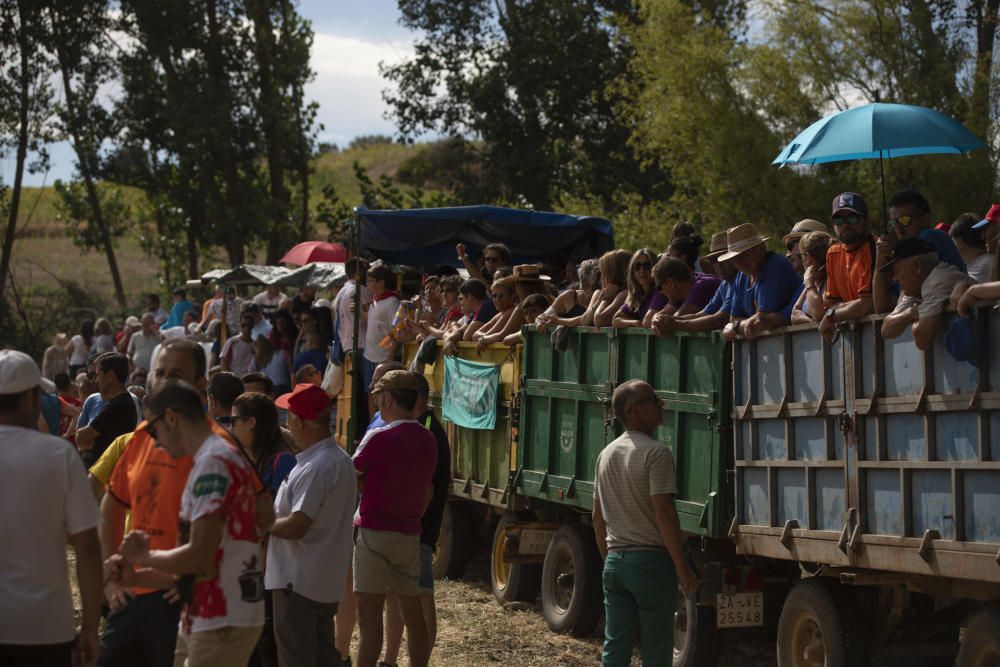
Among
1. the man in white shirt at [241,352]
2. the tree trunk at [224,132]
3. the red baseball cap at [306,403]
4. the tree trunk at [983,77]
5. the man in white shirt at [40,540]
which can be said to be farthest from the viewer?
the tree trunk at [224,132]

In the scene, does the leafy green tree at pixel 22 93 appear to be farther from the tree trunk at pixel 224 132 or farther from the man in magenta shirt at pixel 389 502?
the man in magenta shirt at pixel 389 502

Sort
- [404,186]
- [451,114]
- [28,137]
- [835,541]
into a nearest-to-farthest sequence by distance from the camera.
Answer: [835,541]
[451,114]
[28,137]
[404,186]

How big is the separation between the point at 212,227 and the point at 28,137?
22.9 ft

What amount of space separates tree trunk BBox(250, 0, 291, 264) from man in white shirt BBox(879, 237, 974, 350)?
2837cm

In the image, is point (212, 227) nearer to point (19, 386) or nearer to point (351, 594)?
point (351, 594)

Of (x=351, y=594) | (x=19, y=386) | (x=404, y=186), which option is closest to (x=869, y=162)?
(x=351, y=594)

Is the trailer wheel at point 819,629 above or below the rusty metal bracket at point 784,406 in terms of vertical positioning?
below

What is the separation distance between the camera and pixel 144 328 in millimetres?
26859

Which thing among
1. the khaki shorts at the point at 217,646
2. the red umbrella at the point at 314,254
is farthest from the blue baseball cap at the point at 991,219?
the red umbrella at the point at 314,254

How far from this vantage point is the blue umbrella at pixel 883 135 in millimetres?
8914

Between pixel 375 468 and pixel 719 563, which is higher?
pixel 375 468

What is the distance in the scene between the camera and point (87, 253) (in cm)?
4747

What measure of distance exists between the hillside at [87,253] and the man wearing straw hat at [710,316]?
3500 cm

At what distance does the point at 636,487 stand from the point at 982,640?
181cm
